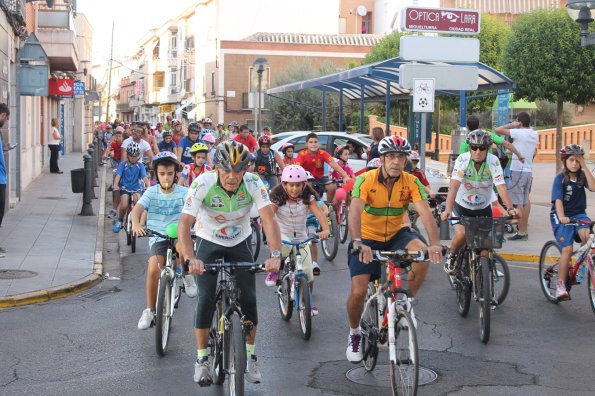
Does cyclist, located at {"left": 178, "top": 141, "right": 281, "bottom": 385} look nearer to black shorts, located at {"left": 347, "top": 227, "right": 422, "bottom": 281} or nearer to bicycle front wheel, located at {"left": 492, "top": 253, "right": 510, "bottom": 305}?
black shorts, located at {"left": 347, "top": 227, "right": 422, "bottom": 281}

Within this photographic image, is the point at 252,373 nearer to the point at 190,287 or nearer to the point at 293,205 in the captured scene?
the point at 190,287

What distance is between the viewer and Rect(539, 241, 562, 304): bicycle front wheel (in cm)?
995

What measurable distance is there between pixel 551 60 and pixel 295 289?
1945 centimetres

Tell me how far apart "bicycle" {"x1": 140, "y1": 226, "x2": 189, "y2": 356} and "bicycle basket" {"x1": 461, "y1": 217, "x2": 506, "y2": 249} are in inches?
103

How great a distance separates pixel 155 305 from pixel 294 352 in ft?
4.42

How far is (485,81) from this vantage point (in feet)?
68.0

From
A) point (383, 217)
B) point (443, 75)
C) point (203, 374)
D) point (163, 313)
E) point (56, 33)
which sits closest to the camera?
point (203, 374)

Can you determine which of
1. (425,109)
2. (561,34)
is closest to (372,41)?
(561,34)

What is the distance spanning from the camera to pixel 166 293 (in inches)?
304

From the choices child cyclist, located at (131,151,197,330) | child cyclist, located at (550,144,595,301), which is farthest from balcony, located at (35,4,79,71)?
child cyclist, located at (550,144,595,301)

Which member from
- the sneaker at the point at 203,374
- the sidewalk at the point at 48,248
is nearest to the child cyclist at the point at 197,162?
the sidewalk at the point at 48,248

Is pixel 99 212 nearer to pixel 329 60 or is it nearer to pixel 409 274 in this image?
pixel 409 274

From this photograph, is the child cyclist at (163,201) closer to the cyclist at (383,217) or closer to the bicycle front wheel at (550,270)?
the cyclist at (383,217)

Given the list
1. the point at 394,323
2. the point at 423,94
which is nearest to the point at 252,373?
the point at 394,323
